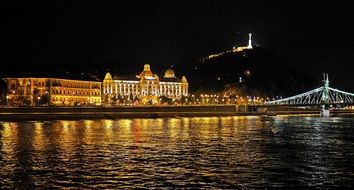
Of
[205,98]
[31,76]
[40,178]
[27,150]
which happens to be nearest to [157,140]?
[27,150]

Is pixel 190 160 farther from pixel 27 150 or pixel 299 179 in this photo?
A: pixel 27 150

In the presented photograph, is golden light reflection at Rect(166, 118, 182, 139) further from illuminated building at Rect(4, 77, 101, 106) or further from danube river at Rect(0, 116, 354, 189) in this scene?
illuminated building at Rect(4, 77, 101, 106)

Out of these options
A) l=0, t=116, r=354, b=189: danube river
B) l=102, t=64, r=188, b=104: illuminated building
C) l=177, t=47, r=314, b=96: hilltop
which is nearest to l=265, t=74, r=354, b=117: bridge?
l=177, t=47, r=314, b=96: hilltop

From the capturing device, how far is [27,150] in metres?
29.6

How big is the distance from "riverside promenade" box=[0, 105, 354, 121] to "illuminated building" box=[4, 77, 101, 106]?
651 inches

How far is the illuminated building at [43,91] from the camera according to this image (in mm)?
99000

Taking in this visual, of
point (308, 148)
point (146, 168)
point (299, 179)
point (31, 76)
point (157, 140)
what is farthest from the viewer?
point (31, 76)

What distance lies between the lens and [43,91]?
10175 cm

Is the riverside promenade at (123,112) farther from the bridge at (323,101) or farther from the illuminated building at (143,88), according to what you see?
the illuminated building at (143,88)

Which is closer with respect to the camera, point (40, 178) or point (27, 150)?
Result: point (40, 178)

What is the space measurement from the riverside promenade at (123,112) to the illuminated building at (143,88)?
23.9 meters

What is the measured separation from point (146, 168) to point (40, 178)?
435 cm

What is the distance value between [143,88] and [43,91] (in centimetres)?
3371

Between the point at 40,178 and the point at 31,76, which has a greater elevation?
the point at 31,76
